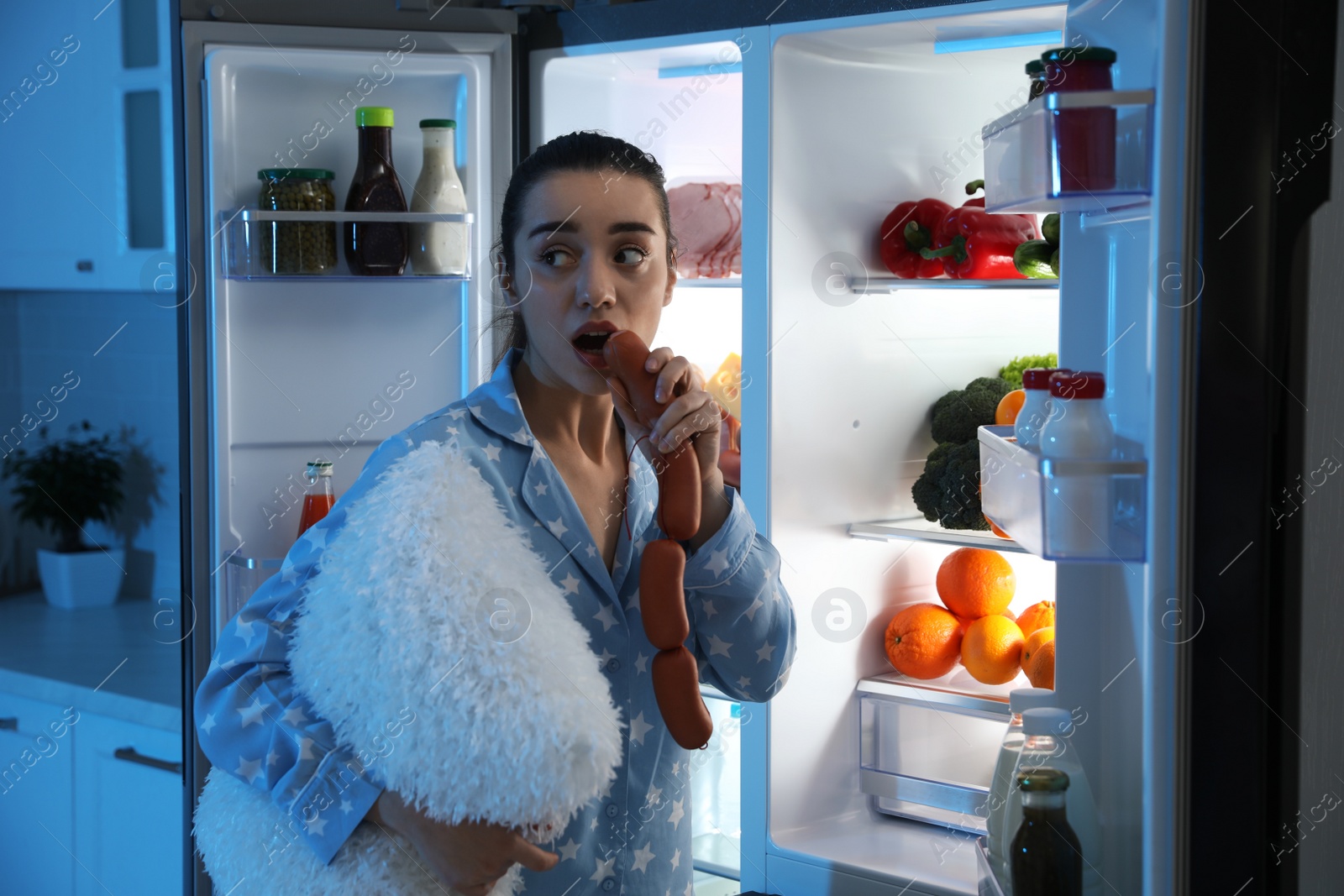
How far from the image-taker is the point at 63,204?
2152 mm

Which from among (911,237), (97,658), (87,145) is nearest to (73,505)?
(97,658)

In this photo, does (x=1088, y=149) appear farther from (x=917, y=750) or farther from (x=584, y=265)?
(x=917, y=750)

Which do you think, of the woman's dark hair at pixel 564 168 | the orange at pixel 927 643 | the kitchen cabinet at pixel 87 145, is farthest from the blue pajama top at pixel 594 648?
the kitchen cabinet at pixel 87 145

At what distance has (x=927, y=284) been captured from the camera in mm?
1823

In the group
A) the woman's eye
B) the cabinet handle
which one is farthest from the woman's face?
the cabinet handle

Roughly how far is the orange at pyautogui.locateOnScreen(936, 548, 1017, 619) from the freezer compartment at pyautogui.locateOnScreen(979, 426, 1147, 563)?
2.61 ft

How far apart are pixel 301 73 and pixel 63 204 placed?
649mm

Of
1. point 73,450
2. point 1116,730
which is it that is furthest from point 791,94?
point 73,450

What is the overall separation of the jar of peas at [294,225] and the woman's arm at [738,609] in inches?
34.6

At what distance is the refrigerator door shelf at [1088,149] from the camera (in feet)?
3.29

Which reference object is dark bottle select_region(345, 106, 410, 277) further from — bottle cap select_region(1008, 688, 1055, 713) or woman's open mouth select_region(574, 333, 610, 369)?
bottle cap select_region(1008, 688, 1055, 713)

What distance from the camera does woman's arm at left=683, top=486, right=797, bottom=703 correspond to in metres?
1.22

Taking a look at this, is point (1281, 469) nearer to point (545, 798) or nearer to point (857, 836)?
point (545, 798)

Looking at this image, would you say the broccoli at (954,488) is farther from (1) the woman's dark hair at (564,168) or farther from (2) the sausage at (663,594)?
(2) the sausage at (663,594)
